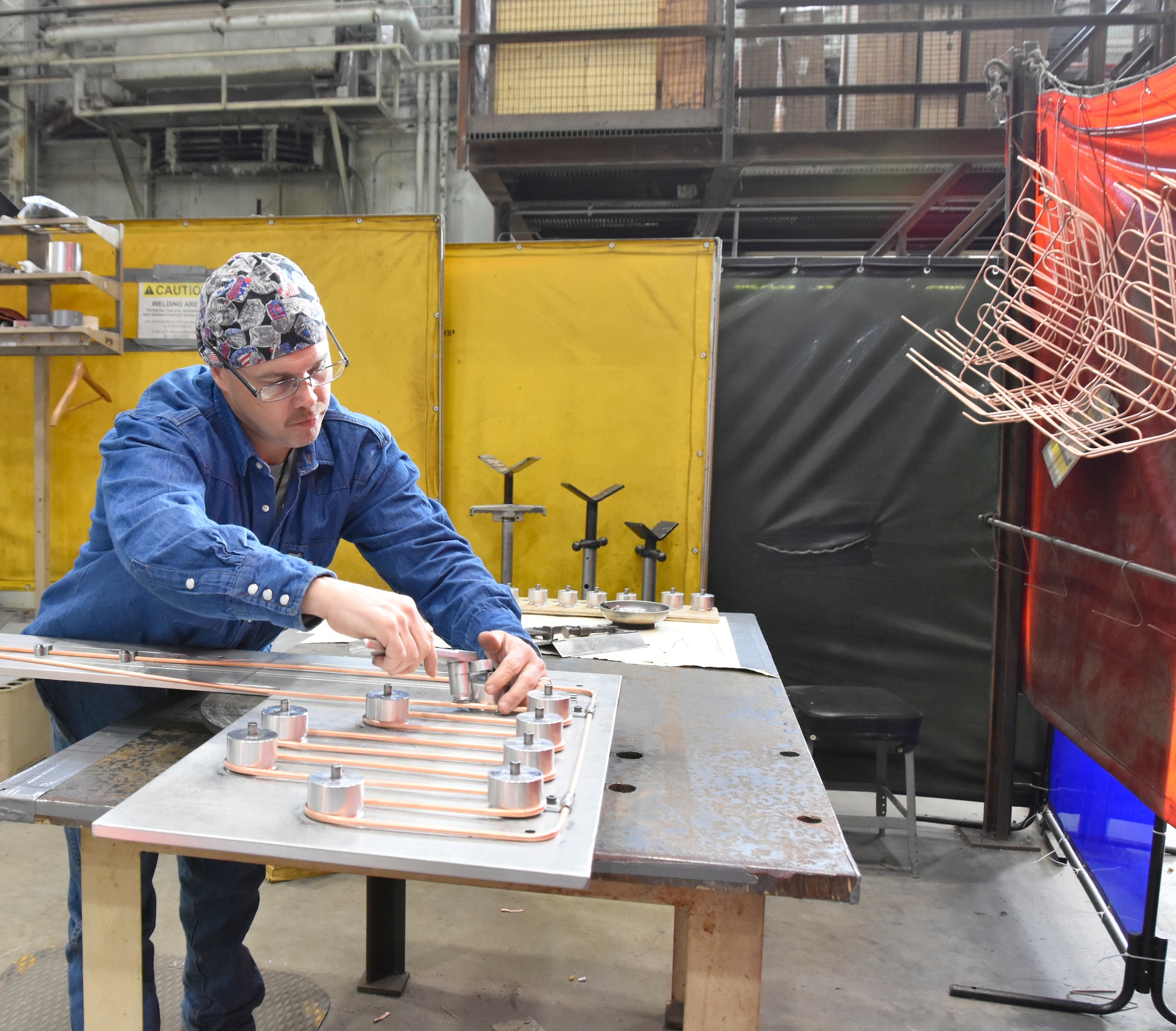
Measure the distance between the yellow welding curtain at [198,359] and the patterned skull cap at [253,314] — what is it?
1.96 metres

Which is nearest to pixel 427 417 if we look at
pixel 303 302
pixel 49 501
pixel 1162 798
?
pixel 49 501

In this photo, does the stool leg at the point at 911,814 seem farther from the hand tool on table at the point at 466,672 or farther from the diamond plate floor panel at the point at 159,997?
the hand tool on table at the point at 466,672

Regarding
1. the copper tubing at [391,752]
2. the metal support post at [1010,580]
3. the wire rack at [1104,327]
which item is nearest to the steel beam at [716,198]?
the metal support post at [1010,580]

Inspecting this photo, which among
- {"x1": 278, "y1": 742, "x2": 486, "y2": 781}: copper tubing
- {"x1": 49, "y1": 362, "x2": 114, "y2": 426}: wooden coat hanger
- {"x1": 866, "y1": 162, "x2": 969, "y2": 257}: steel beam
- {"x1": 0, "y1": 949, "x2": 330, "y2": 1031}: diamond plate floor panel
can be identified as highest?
{"x1": 866, "y1": 162, "x2": 969, "y2": 257}: steel beam

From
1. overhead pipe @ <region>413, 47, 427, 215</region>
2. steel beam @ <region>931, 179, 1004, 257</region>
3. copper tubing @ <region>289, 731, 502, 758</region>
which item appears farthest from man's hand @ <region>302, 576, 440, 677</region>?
overhead pipe @ <region>413, 47, 427, 215</region>

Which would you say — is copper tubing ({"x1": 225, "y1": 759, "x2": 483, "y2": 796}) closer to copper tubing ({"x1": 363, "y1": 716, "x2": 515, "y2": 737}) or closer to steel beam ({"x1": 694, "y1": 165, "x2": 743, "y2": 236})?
copper tubing ({"x1": 363, "y1": 716, "x2": 515, "y2": 737})

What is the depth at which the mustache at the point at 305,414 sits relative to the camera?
1406 millimetres

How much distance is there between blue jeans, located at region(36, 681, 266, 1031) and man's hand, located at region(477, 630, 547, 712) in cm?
56

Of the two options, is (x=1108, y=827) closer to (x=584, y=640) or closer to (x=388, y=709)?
(x=584, y=640)

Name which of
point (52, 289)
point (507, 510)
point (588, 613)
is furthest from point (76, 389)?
point (588, 613)

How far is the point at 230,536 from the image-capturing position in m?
1.16

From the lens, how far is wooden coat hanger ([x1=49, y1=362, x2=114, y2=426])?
11.0 feet

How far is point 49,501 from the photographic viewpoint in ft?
11.5

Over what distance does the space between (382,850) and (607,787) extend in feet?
1.22
